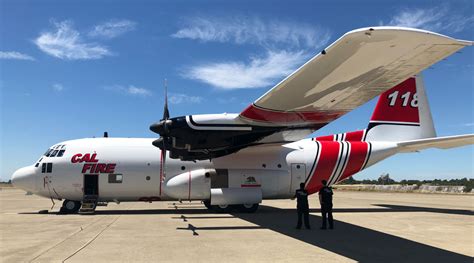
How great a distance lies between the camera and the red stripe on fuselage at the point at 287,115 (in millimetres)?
13503

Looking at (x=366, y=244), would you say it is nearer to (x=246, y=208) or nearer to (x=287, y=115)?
(x=287, y=115)

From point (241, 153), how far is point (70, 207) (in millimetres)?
8627

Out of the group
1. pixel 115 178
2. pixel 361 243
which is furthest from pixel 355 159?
pixel 115 178

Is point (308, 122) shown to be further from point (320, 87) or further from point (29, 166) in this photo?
point (29, 166)

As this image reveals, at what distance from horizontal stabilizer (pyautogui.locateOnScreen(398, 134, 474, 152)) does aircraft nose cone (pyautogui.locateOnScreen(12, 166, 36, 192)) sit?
1829 centimetres

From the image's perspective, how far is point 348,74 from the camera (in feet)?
34.7

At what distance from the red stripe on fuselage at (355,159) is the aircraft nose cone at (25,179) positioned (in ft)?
49.2

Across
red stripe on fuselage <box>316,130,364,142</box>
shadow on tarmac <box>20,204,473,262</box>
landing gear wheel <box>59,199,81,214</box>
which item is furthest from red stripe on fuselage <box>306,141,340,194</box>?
landing gear wheel <box>59,199,81,214</box>

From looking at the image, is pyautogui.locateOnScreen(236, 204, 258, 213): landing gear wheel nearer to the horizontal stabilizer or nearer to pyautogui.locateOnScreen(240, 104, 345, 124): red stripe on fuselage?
pyautogui.locateOnScreen(240, 104, 345, 124): red stripe on fuselage

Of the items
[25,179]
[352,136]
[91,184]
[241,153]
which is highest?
[352,136]

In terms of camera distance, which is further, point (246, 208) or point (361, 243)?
point (246, 208)

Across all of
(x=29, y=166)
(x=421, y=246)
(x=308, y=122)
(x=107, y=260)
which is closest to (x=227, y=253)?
(x=107, y=260)

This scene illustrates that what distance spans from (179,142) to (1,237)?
6.76 metres

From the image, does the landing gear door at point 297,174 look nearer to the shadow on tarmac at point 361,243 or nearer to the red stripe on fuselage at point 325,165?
the red stripe on fuselage at point 325,165
